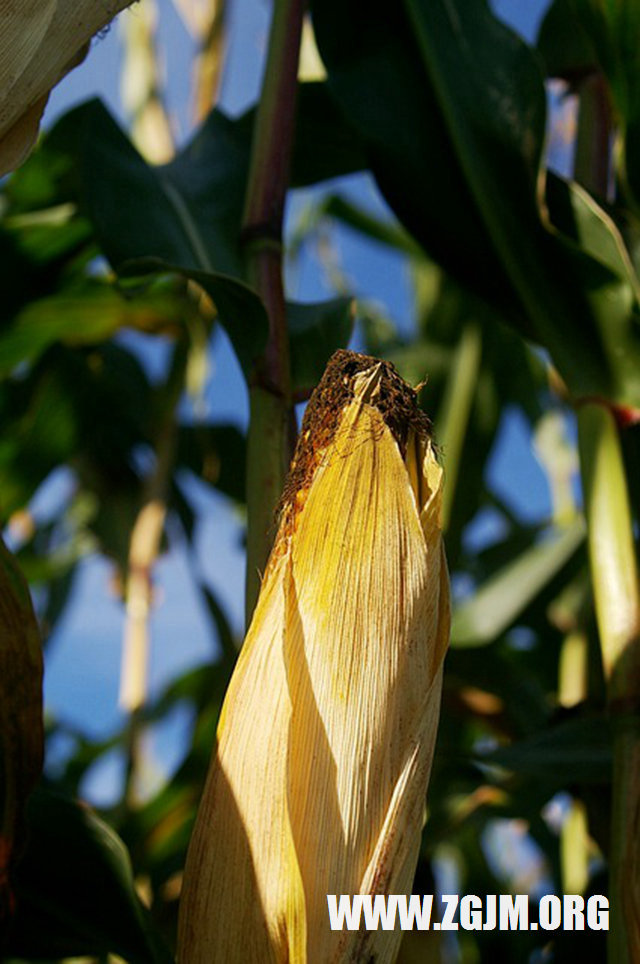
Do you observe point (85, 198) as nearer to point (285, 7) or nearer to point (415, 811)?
point (285, 7)

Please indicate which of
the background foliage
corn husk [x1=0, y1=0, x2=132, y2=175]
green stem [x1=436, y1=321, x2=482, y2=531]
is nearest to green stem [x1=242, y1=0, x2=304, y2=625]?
the background foliage

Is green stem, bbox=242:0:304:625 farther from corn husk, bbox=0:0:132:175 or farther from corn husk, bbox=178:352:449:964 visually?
corn husk, bbox=0:0:132:175

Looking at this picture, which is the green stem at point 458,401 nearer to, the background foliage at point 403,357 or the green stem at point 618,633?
the background foliage at point 403,357

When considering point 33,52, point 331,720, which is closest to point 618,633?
point 331,720

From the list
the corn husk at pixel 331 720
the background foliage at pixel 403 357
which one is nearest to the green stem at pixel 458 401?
the background foliage at pixel 403 357

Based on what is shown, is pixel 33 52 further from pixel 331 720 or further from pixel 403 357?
pixel 403 357

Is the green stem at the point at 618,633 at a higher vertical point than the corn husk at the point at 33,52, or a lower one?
lower
